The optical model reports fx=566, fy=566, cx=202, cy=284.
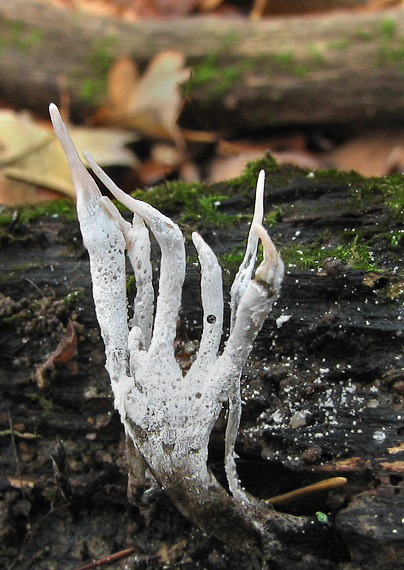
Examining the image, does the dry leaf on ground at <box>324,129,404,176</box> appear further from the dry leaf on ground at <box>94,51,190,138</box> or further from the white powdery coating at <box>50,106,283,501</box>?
the white powdery coating at <box>50,106,283,501</box>

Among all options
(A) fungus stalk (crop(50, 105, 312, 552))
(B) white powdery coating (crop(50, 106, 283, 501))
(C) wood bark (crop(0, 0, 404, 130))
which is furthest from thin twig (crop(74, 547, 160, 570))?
(C) wood bark (crop(0, 0, 404, 130))

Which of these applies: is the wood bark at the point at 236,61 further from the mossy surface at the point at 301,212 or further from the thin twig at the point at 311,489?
the thin twig at the point at 311,489

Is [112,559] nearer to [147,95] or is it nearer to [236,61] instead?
[147,95]

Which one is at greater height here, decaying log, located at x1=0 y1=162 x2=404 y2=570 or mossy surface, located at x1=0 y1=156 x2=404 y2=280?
mossy surface, located at x1=0 y1=156 x2=404 y2=280

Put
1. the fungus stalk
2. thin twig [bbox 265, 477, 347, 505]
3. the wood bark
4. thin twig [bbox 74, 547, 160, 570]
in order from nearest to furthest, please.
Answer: the fungus stalk
thin twig [bbox 265, 477, 347, 505]
thin twig [bbox 74, 547, 160, 570]
the wood bark

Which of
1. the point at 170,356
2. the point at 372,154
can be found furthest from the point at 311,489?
the point at 372,154

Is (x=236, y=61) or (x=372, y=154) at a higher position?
(x=236, y=61)

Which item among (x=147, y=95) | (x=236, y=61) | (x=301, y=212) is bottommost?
(x=301, y=212)

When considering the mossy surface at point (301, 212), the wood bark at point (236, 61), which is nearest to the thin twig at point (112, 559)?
the mossy surface at point (301, 212)
